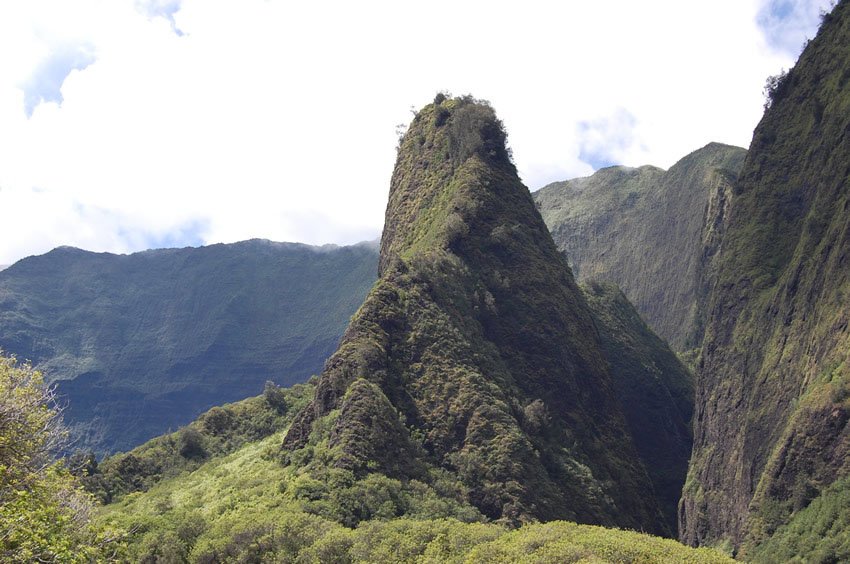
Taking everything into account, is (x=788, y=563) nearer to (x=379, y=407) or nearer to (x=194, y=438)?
(x=379, y=407)

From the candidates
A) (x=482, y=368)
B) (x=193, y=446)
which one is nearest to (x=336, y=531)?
(x=482, y=368)

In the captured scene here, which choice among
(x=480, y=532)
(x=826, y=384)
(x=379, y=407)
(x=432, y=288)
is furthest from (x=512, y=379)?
(x=480, y=532)

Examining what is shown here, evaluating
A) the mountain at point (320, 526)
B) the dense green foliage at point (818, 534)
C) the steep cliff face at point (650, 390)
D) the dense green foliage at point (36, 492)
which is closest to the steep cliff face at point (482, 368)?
the mountain at point (320, 526)

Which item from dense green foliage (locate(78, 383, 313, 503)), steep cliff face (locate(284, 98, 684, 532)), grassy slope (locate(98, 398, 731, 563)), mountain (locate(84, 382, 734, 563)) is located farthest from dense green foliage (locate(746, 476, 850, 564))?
dense green foliage (locate(78, 383, 313, 503))

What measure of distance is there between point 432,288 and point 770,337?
3539 cm

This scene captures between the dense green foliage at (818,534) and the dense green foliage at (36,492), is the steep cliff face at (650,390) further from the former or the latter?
the dense green foliage at (36,492)

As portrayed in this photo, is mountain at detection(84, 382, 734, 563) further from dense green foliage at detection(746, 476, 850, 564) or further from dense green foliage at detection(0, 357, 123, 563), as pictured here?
dense green foliage at detection(746, 476, 850, 564)

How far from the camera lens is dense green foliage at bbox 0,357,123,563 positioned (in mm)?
25172

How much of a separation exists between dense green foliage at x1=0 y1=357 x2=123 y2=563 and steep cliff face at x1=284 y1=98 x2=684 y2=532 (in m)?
27.0

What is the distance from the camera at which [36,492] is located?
28.7m

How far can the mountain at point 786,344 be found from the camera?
63.8 meters

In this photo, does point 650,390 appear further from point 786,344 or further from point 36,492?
point 36,492

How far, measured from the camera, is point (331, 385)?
6812 cm

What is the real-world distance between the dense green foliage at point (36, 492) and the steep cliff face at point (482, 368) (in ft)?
88.6
